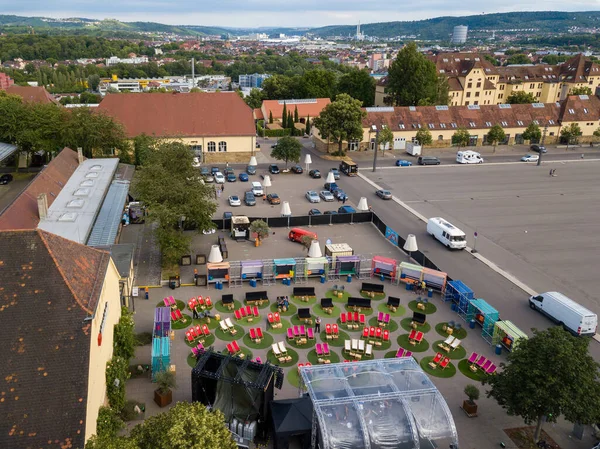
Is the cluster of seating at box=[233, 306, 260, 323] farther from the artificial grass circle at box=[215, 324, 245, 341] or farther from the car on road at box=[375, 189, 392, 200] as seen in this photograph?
the car on road at box=[375, 189, 392, 200]

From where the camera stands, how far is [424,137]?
67.7 meters

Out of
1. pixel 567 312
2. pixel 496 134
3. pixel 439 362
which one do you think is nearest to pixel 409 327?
pixel 439 362

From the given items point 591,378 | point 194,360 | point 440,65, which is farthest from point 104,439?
point 440,65

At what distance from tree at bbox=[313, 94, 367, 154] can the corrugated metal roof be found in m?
30.0

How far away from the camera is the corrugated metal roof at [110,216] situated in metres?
31.1

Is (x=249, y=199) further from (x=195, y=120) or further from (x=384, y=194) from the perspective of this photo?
(x=195, y=120)

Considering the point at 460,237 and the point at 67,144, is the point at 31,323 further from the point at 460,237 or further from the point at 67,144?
the point at 67,144

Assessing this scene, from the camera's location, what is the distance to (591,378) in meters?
18.1

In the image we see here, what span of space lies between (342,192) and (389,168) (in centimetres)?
1424

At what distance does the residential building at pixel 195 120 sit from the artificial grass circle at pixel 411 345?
41.7 meters

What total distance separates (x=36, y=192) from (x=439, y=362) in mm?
29734

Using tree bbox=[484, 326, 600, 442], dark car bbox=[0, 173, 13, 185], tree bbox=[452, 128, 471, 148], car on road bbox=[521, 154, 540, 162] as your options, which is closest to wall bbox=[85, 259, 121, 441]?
tree bbox=[484, 326, 600, 442]

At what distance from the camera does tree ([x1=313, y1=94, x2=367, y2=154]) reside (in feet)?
209

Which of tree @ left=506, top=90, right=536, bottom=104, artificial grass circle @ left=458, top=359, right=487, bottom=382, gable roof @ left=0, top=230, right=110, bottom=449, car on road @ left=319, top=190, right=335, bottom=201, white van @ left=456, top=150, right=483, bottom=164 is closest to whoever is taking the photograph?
gable roof @ left=0, top=230, right=110, bottom=449
